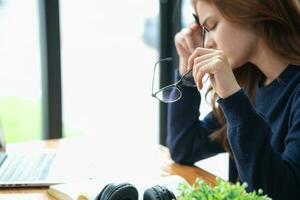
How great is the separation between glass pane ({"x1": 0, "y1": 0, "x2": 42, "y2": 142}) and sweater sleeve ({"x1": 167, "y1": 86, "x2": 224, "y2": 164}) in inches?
44.5

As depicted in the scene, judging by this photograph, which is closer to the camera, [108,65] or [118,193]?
[118,193]

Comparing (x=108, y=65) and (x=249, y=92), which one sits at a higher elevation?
(x=249, y=92)

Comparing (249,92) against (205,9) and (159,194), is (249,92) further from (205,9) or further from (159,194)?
(159,194)

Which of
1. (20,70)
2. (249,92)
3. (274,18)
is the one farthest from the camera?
(20,70)

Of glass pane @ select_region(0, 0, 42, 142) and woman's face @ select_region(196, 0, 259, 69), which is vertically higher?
woman's face @ select_region(196, 0, 259, 69)

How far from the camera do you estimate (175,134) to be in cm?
132

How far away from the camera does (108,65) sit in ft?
8.34

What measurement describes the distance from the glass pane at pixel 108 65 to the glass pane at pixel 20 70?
0.15 metres

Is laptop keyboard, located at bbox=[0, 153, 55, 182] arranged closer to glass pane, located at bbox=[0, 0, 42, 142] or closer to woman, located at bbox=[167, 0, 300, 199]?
woman, located at bbox=[167, 0, 300, 199]

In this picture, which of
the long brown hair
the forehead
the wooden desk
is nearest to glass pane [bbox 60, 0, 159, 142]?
the wooden desk

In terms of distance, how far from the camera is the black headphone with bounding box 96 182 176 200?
0.76m

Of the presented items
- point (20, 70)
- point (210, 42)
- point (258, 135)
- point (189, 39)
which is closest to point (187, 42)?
point (189, 39)

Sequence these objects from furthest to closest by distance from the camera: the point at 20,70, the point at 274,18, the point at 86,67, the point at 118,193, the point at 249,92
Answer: the point at 86,67 → the point at 20,70 → the point at 249,92 → the point at 274,18 → the point at 118,193

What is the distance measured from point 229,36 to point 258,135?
307 mm
